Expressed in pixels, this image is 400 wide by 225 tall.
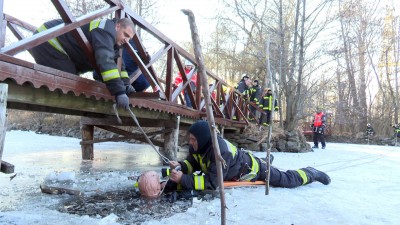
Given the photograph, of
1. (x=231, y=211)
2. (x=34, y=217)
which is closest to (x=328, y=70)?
(x=231, y=211)

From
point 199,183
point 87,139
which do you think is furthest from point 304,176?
point 87,139

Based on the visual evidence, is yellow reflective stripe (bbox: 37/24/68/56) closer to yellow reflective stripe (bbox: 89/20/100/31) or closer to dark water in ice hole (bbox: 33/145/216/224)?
yellow reflective stripe (bbox: 89/20/100/31)

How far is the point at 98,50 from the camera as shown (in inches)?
120

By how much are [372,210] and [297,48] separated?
28.0ft

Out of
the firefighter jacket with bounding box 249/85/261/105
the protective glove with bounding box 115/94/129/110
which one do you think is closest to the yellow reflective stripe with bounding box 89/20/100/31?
the protective glove with bounding box 115/94/129/110

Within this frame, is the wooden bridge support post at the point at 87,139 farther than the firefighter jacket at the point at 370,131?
No

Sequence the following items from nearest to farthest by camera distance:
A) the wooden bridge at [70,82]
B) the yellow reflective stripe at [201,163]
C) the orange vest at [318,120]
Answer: the wooden bridge at [70,82] → the yellow reflective stripe at [201,163] → the orange vest at [318,120]

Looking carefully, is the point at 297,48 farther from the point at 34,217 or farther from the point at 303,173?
the point at 34,217

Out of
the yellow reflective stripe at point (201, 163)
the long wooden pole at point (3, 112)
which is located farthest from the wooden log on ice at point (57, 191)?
the yellow reflective stripe at point (201, 163)

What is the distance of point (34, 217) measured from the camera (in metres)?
2.41

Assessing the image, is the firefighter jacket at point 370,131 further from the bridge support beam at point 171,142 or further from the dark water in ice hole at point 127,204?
the dark water in ice hole at point 127,204

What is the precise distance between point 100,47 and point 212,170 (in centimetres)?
157

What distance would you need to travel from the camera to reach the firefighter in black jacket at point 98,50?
10.1ft

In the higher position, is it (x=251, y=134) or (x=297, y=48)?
(x=297, y=48)
